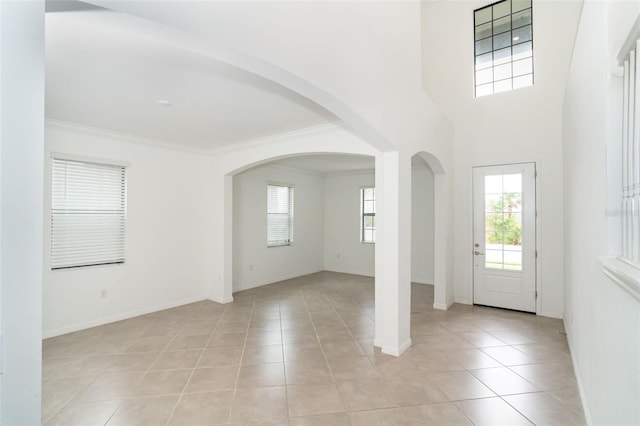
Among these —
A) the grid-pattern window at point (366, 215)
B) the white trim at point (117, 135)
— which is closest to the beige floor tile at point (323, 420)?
the white trim at point (117, 135)

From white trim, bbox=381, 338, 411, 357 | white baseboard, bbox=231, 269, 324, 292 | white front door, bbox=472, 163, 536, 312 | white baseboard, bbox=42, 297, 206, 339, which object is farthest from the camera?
white baseboard, bbox=231, 269, 324, 292

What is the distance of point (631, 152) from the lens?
1.36m

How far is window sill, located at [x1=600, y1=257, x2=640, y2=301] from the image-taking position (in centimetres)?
109

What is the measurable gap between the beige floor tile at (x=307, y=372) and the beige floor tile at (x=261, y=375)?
0.23 feet

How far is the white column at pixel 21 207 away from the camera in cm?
86

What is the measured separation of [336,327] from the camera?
4004 mm

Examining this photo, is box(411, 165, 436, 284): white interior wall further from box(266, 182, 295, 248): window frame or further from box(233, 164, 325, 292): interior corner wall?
box(266, 182, 295, 248): window frame

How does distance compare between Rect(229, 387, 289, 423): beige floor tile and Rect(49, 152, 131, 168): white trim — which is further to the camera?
Rect(49, 152, 131, 168): white trim

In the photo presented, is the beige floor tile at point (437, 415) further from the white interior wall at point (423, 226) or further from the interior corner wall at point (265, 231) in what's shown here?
the white interior wall at point (423, 226)

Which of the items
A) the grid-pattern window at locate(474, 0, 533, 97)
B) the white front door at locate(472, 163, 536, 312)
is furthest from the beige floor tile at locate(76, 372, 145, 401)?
the grid-pattern window at locate(474, 0, 533, 97)

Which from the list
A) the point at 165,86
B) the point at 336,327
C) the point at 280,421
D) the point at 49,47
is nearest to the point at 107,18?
the point at 49,47

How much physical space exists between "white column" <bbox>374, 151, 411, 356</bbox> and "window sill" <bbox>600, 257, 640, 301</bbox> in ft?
6.04

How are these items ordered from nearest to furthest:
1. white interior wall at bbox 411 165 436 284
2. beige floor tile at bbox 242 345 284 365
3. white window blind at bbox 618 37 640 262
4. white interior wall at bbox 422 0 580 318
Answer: white window blind at bbox 618 37 640 262 < beige floor tile at bbox 242 345 284 365 < white interior wall at bbox 422 0 580 318 < white interior wall at bbox 411 165 436 284

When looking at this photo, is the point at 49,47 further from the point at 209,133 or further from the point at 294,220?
the point at 294,220
